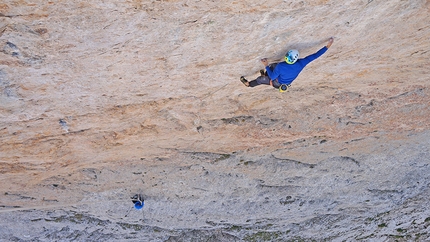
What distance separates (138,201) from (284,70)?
16.9ft

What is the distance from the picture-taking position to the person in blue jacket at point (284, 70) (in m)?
5.00

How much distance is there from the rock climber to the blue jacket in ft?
16.0

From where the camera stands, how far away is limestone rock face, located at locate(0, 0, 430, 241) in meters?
4.62

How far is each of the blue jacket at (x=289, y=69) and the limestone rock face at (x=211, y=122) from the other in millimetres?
220

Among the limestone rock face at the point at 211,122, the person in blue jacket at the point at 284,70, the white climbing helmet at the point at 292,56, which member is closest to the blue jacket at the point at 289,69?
the person in blue jacket at the point at 284,70

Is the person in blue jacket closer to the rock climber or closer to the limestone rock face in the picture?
the limestone rock face

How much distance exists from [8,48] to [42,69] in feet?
1.84

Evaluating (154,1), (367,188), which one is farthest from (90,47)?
(367,188)

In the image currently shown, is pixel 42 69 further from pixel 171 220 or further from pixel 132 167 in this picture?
pixel 171 220

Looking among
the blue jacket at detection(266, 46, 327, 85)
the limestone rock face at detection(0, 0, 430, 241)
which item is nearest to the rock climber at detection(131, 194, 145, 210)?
the limestone rock face at detection(0, 0, 430, 241)

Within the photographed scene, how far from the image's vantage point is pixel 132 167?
7.84m

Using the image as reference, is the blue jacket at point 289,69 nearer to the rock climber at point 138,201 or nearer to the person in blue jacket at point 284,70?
the person in blue jacket at point 284,70

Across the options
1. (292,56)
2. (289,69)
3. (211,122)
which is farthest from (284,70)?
(211,122)

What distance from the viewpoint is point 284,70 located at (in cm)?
521
